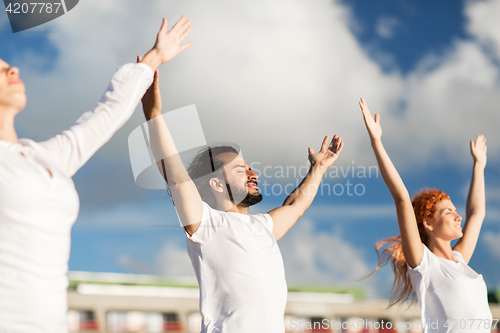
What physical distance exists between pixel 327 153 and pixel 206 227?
198 cm

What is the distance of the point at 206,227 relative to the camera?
3.43 metres

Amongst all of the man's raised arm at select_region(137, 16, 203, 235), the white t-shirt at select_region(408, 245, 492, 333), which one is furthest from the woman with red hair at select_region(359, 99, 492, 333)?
the man's raised arm at select_region(137, 16, 203, 235)

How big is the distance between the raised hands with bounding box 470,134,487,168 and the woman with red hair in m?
0.96

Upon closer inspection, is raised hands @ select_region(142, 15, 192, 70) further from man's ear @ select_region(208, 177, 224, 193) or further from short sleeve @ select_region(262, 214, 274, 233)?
short sleeve @ select_region(262, 214, 274, 233)

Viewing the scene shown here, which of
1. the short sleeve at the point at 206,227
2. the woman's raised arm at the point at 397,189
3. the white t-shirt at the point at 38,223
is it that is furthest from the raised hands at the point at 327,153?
the white t-shirt at the point at 38,223

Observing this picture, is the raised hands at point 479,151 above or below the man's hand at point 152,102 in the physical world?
above

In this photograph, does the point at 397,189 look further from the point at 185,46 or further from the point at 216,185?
the point at 185,46

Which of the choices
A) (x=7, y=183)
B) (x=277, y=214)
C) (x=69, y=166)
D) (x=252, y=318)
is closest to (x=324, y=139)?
(x=277, y=214)

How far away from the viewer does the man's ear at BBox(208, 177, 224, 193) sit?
405 centimetres

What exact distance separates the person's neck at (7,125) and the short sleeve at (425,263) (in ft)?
12.0

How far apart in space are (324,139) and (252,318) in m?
2.43

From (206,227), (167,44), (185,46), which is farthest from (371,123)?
(167,44)

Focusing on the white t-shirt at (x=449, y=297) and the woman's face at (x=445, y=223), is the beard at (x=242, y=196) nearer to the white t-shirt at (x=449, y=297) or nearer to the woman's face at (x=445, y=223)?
the white t-shirt at (x=449, y=297)

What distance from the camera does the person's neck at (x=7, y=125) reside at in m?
2.00
